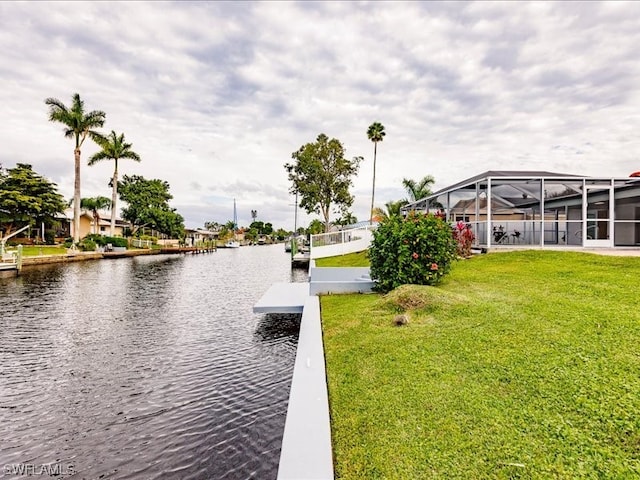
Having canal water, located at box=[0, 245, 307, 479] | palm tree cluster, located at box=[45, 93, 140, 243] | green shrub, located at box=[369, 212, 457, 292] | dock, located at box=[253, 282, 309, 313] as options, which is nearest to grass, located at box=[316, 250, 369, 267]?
dock, located at box=[253, 282, 309, 313]

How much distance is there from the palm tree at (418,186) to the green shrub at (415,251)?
24.9m

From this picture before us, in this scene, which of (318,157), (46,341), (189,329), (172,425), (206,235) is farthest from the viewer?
(206,235)

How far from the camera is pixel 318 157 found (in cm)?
3588

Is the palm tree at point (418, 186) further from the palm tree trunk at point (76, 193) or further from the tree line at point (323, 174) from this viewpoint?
the palm tree trunk at point (76, 193)

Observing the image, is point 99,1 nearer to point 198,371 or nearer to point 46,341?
point 46,341

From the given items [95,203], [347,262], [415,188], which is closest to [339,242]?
[347,262]

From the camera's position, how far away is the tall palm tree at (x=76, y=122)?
34.8 meters

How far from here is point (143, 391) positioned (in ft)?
18.8

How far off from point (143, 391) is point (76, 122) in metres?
39.9

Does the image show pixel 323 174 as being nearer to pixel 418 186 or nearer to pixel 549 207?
pixel 418 186

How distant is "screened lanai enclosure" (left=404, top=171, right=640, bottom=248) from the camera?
1471 centimetres

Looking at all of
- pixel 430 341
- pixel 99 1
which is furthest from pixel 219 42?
pixel 430 341

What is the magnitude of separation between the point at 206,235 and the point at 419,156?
79.7 m

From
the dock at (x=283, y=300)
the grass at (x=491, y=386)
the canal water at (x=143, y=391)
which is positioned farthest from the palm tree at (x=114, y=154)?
the grass at (x=491, y=386)
